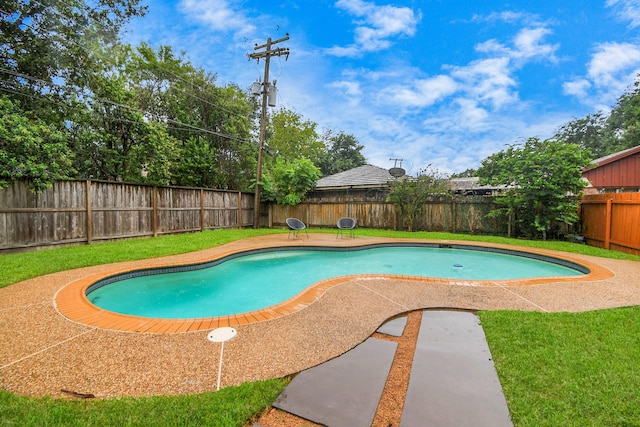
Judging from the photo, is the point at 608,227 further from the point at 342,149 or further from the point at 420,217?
the point at 342,149

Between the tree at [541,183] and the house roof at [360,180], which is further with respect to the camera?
the house roof at [360,180]

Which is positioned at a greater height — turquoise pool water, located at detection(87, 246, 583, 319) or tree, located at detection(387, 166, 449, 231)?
tree, located at detection(387, 166, 449, 231)

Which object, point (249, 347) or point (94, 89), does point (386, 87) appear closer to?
point (94, 89)

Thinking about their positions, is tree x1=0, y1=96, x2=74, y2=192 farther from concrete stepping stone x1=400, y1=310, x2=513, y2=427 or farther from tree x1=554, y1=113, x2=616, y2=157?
tree x1=554, y1=113, x2=616, y2=157

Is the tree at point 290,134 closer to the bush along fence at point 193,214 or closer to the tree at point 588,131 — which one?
the bush along fence at point 193,214

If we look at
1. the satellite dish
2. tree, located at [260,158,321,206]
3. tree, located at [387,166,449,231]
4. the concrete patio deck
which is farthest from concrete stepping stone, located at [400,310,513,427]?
the satellite dish

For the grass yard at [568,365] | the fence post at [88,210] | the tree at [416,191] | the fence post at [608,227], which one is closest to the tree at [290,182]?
the tree at [416,191]

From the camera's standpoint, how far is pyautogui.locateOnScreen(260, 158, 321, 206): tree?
1405cm

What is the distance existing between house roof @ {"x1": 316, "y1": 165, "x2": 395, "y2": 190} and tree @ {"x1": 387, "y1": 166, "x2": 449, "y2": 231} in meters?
1.87

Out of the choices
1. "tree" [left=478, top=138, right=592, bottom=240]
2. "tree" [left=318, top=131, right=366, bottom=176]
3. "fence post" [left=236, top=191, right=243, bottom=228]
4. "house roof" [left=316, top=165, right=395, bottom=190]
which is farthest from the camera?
"tree" [left=318, top=131, right=366, bottom=176]

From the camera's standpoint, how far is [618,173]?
546 inches

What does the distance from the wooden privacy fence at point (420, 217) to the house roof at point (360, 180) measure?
1.83 m

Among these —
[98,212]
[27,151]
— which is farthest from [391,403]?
[98,212]

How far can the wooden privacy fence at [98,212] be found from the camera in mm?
6773
